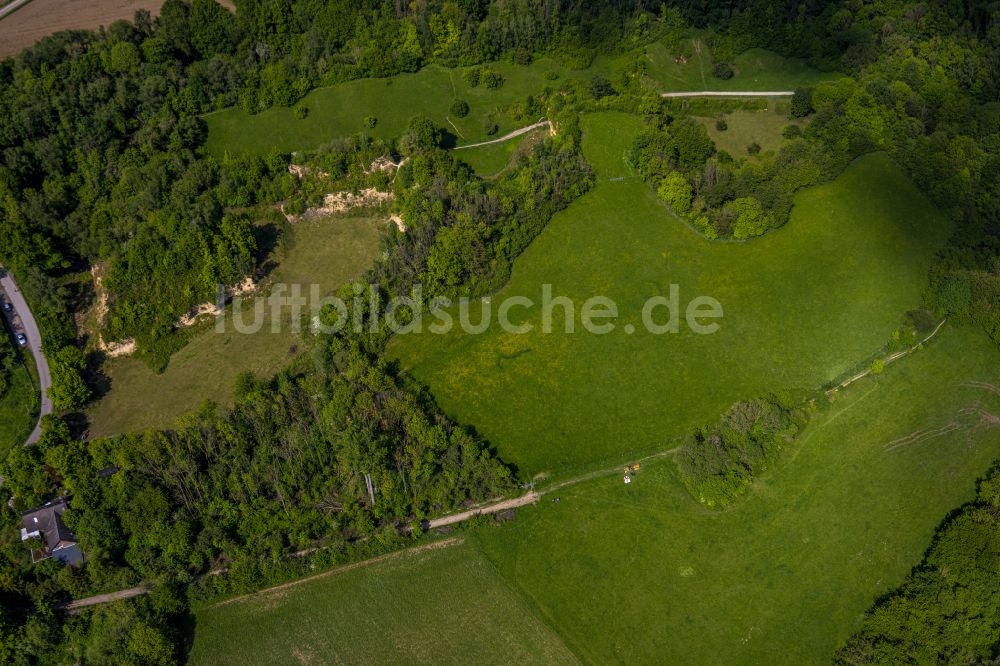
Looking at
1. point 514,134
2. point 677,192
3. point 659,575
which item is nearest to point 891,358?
point 677,192

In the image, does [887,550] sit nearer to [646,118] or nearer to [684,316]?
[684,316]

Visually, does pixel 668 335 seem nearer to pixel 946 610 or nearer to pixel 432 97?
pixel 946 610

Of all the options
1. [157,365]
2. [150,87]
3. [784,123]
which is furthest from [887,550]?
[150,87]

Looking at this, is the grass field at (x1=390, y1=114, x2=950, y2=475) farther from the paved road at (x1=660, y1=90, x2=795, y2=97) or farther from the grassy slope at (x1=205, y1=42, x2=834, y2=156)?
the grassy slope at (x1=205, y1=42, x2=834, y2=156)

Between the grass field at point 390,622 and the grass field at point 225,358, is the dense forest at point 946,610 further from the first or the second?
the grass field at point 225,358

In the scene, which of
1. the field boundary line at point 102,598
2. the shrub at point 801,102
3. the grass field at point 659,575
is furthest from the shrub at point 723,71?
the field boundary line at point 102,598

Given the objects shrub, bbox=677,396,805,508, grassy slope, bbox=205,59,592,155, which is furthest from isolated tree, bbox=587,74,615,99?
shrub, bbox=677,396,805,508
